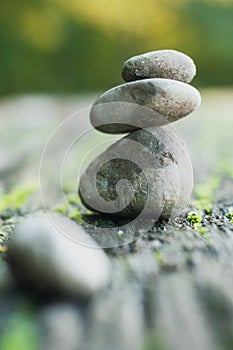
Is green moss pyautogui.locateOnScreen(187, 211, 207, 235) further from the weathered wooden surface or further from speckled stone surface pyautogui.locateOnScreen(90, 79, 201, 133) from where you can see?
speckled stone surface pyautogui.locateOnScreen(90, 79, 201, 133)

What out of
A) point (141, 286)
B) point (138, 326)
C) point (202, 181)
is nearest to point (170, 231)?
point (141, 286)

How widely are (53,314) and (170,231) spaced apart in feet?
1.53

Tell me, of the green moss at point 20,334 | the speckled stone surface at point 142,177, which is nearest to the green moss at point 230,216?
the speckled stone surface at point 142,177

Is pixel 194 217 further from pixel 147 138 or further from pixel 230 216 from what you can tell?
pixel 147 138

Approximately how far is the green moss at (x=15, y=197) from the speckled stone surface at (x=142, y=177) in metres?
0.37

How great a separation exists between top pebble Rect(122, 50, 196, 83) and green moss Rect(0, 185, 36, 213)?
2.24 feet

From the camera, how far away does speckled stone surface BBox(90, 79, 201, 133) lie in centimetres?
123

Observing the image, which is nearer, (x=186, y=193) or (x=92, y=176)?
(x=186, y=193)

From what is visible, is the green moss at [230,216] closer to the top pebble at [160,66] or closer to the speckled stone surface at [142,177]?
the speckled stone surface at [142,177]

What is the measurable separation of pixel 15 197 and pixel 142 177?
695 mm

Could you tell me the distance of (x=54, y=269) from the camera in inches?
36.5

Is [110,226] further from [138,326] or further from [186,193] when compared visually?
[138,326]

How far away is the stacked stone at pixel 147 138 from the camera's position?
4.12 feet

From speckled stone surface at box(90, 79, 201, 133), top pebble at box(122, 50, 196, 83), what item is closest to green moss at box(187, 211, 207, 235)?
speckled stone surface at box(90, 79, 201, 133)
